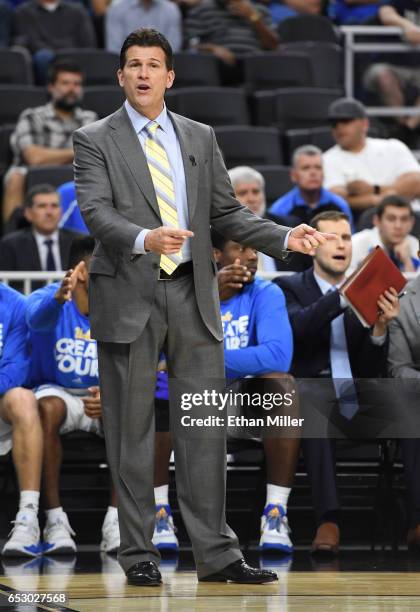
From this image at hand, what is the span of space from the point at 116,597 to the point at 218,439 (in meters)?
0.61

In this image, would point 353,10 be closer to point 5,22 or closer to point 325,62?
point 325,62

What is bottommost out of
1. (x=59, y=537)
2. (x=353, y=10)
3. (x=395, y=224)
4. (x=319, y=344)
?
(x=59, y=537)

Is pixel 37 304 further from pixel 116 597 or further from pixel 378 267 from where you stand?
pixel 116 597

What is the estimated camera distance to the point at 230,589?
160 inches

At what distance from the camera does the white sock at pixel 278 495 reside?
5.27 m

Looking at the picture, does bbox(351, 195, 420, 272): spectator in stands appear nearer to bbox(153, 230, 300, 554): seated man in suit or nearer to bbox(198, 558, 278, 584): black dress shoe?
bbox(153, 230, 300, 554): seated man in suit

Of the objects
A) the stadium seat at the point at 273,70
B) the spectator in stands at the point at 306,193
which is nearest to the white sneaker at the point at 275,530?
the spectator in stands at the point at 306,193

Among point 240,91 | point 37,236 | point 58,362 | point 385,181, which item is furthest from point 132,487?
point 240,91

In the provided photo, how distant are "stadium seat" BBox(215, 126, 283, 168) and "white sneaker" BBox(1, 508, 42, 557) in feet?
13.6

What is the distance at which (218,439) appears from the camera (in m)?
4.21

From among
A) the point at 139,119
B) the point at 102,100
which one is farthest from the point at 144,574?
the point at 102,100

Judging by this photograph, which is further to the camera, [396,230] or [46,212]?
[46,212]

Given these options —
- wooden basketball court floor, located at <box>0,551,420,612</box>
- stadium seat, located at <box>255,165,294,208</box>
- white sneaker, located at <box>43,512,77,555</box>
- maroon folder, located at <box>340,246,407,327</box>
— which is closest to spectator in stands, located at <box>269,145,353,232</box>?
stadium seat, located at <box>255,165,294,208</box>

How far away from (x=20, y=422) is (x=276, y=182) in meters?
3.70
